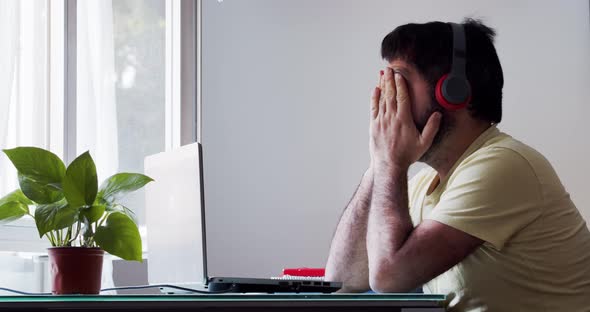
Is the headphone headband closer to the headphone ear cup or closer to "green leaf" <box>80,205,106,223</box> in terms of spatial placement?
the headphone ear cup

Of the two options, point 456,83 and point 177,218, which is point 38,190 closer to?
point 177,218

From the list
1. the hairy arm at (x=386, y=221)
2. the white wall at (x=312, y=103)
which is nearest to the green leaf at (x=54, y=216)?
the hairy arm at (x=386, y=221)

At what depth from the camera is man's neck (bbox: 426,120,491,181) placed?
5.43 ft

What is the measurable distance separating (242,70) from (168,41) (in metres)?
0.32

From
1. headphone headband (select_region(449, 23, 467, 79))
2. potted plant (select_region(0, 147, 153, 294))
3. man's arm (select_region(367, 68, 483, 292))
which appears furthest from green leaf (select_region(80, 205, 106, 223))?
headphone headband (select_region(449, 23, 467, 79))

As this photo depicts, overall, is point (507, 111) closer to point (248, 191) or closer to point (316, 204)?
point (316, 204)

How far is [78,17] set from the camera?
288 cm

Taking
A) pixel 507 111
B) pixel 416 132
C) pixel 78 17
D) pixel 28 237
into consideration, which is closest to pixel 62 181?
pixel 416 132

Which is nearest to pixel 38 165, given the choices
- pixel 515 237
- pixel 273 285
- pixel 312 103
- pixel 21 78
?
pixel 273 285

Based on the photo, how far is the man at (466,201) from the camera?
1.39 m

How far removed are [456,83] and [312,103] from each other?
186 centimetres

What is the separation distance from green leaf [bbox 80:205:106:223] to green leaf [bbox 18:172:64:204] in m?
0.05

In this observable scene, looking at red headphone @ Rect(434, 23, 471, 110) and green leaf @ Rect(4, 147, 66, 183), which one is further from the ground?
red headphone @ Rect(434, 23, 471, 110)

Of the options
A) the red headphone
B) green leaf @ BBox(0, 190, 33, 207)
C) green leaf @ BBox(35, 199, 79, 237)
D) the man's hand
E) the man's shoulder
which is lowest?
green leaf @ BBox(35, 199, 79, 237)
